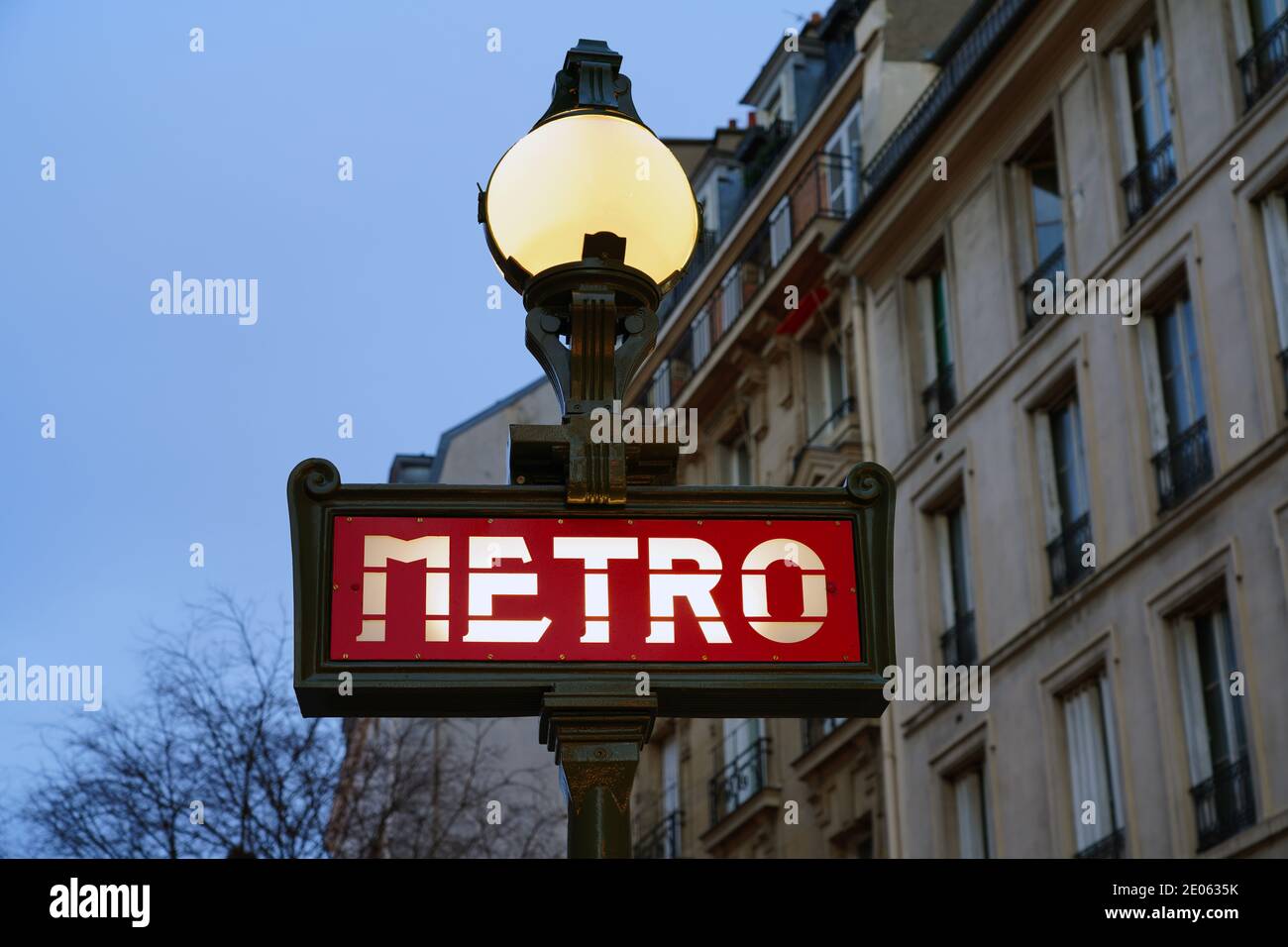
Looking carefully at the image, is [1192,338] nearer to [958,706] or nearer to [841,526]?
[958,706]

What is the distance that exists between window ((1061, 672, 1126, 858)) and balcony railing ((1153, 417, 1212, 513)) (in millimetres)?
2264

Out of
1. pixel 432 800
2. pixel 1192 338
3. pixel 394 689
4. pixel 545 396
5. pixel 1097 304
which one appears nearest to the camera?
pixel 394 689

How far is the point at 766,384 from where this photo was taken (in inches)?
1352

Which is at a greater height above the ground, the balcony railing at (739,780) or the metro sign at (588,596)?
the balcony railing at (739,780)

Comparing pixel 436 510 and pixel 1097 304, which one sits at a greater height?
pixel 1097 304

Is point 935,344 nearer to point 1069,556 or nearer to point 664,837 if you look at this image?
point 1069,556

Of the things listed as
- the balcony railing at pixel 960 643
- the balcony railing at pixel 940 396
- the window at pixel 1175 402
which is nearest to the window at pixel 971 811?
the balcony railing at pixel 960 643

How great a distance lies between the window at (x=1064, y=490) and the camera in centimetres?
2406

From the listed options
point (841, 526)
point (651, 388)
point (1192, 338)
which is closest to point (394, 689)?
point (841, 526)

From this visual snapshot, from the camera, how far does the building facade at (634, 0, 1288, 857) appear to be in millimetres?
20859

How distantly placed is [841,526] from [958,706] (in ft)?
71.9

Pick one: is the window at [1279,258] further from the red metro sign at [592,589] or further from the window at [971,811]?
the red metro sign at [592,589]

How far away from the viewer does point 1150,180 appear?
23.4m

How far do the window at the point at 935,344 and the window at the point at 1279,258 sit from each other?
7.19 metres
